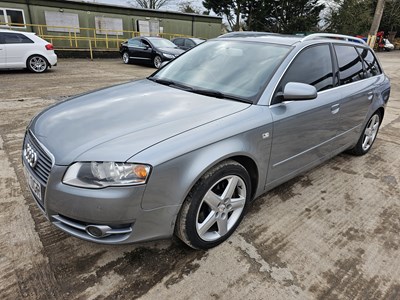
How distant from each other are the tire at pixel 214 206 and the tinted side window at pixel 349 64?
72.8 inches

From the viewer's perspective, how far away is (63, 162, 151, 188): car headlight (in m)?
1.72

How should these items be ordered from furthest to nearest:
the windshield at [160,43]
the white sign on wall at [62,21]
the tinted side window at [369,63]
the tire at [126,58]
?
the white sign on wall at [62,21]
the tire at [126,58]
the windshield at [160,43]
the tinted side window at [369,63]

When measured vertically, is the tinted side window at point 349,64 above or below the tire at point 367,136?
above

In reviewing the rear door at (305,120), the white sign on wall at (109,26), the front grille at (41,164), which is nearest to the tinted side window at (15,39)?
the front grille at (41,164)

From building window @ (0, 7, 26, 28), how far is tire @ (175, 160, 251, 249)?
18119 mm

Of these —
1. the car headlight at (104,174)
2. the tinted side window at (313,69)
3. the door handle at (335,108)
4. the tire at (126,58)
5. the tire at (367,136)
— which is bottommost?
the tire at (126,58)

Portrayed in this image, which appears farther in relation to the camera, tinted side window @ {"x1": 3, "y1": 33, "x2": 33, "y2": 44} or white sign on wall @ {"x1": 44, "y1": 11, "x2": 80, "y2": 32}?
white sign on wall @ {"x1": 44, "y1": 11, "x2": 80, "y2": 32}

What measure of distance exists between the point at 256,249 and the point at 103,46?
20.1 meters

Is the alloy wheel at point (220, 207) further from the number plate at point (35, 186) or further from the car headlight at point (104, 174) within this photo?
the number plate at point (35, 186)

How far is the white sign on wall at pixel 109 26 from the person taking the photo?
1908 centimetres

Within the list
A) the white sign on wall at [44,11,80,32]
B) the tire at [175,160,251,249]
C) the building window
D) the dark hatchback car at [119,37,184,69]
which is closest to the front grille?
the tire at [175,160,251,249]

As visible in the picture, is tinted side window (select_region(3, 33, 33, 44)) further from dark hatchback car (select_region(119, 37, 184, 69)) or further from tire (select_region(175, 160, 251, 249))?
tire (select_region(175, 160, 251, 249))

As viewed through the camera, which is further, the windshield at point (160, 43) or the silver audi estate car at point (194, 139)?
the windshield at point (160, 43)

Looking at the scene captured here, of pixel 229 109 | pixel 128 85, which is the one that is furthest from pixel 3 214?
pixel 229 109
